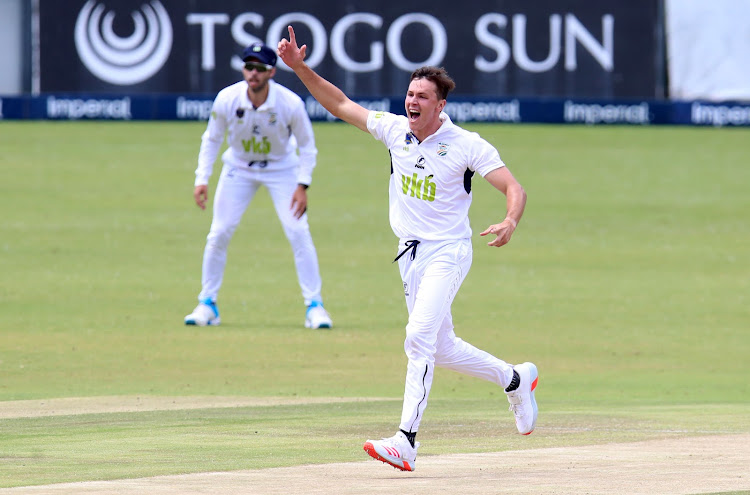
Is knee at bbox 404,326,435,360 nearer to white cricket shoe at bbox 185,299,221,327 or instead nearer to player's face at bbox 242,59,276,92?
player's face at bbox 242,59,276,92

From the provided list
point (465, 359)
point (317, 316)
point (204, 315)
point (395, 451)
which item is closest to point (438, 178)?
point (465, 359)

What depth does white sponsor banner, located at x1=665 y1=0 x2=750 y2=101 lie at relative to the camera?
33.2m

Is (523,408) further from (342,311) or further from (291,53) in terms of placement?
(342,311)

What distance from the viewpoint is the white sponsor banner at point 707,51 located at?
33219mm

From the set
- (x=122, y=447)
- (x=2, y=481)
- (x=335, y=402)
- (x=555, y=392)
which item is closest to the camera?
(x=2, y=481)

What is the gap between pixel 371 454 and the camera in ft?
23.9

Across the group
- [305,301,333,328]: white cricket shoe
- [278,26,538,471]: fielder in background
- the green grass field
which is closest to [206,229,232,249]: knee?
the green grass field

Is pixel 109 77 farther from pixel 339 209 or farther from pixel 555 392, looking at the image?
pixel 555 392

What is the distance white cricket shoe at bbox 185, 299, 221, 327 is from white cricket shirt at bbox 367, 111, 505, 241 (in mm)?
5756

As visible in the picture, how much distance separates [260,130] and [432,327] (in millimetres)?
5745

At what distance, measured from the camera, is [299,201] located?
13211mm

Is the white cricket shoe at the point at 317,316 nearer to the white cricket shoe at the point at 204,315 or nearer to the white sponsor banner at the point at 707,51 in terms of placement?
the white cricket shoe at the point at 204,315

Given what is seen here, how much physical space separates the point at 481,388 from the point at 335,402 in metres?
1.89

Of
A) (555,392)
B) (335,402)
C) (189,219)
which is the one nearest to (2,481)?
(335,402)
